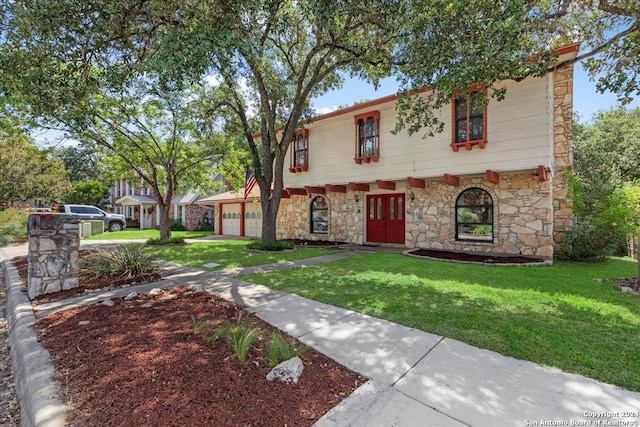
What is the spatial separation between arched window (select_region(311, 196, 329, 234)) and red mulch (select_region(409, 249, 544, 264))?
4.78m

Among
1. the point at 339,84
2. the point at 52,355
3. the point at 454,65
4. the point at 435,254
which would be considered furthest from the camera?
the point at 339,84

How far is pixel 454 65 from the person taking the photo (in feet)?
18.7

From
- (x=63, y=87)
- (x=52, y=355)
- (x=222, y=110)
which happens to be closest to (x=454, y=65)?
(x=52, y=355)

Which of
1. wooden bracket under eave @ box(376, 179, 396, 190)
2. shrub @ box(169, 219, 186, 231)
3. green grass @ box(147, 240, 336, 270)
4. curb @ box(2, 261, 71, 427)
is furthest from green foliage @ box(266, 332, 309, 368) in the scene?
shrub @ box(169, 219, 186, 231)

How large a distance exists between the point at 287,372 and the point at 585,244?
32.7 ft

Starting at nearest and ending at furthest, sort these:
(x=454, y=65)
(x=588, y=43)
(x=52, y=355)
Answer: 1. (x=52, y=355)
2. (x=454, y=65)
3. (x=588, y=43)

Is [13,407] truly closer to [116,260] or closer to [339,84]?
[116,260]

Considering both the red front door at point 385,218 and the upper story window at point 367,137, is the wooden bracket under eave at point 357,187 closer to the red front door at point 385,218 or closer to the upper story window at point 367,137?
the red front door at point 385,218

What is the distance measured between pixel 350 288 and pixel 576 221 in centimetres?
856

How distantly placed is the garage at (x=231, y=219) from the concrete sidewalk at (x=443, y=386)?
14.8 meters

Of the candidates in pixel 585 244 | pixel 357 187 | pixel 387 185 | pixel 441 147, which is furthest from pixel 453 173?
pixel 585 244

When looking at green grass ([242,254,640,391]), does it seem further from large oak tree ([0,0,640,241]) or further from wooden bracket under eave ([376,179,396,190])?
wooden bracket under eave ([376,179,396,190])

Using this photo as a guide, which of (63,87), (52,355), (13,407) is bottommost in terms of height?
(13,407)

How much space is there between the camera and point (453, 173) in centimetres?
920
